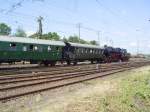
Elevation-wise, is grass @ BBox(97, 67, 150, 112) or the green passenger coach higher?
the green passenger coach

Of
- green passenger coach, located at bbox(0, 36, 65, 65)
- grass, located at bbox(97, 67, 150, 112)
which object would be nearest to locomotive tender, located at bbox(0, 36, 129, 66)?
green passenger coach, located at bbox(0, 36, 65, 65)

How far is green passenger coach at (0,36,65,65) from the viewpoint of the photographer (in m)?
31.3

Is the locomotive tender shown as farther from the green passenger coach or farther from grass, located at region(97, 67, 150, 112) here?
grass, located at region(97, 67, 150, 112)

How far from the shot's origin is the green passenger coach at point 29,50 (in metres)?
31.3

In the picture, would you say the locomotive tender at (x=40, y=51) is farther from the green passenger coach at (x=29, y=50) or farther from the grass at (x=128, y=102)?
the grass at (x=128, y=102)

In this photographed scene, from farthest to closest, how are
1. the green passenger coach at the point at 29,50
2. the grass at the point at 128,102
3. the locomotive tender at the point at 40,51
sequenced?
1. the locomotive tender at the point at 40,51
2. the green passenger coach at the point at 29,50
3. the grass at the point at 128,102

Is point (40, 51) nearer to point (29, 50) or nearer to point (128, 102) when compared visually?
point (29, 50)

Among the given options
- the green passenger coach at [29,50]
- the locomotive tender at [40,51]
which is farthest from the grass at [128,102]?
the locomotive tender at [40,51]

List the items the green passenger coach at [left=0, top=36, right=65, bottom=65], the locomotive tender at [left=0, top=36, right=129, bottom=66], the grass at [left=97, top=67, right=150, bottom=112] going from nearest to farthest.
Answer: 1. the grass at [left=97, top=67, right=150, bottom=112]
2. the green passenger coach at [left=0, top=36, right=65, bottom=65]
3. the locomotive tender at [left=0, top=36, right=129, bottom=66]

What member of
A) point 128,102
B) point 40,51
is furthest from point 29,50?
point 128,102

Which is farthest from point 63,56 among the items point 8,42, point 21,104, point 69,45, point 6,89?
point 21,104

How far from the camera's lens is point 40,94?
15297 millimetres

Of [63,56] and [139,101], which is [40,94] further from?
[63,56]

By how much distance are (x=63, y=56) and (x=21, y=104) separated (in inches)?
1173
